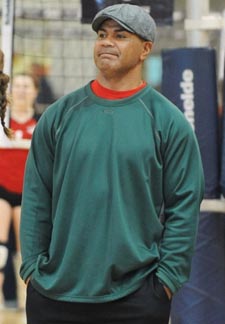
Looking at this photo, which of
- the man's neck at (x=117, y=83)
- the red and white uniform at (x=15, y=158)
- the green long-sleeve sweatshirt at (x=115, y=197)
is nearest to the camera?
the green long-sleeve sweatshirt at (x=115, y=197)

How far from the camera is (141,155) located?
2.49 meters

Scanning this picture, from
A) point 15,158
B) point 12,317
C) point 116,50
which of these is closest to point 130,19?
point 116,50

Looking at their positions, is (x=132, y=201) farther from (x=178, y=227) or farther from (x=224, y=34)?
(x=224, y=34)

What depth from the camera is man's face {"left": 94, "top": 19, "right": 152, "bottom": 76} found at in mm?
2543

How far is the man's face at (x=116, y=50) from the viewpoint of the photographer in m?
2.54

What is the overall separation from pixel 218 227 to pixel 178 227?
1.44 meters

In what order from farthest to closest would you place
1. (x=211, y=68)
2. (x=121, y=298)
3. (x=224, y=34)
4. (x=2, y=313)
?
(x=2, y=313) < (x=224, y=34) < (x=211, y=68) < (x=121, y=298)

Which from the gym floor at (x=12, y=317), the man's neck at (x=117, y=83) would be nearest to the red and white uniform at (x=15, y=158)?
the gym floor at (x=12, y=317)

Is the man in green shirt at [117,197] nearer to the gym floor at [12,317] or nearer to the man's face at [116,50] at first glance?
the man's face at [116,50]

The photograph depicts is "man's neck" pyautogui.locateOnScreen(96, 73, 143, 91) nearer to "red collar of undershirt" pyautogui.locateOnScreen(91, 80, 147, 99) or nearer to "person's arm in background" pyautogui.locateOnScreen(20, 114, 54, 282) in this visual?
"red collar of undershirt" pyautogui.locateOnScreen(91, 80, 147, 99)

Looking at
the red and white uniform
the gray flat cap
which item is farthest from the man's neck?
the red and white uniform

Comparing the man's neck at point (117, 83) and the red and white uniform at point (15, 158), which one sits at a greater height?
the man's neck at point (117, 83)

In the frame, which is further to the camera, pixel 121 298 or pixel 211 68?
pixel 211 68

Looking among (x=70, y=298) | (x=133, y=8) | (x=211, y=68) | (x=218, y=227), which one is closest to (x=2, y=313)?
(x=218, y=227)
